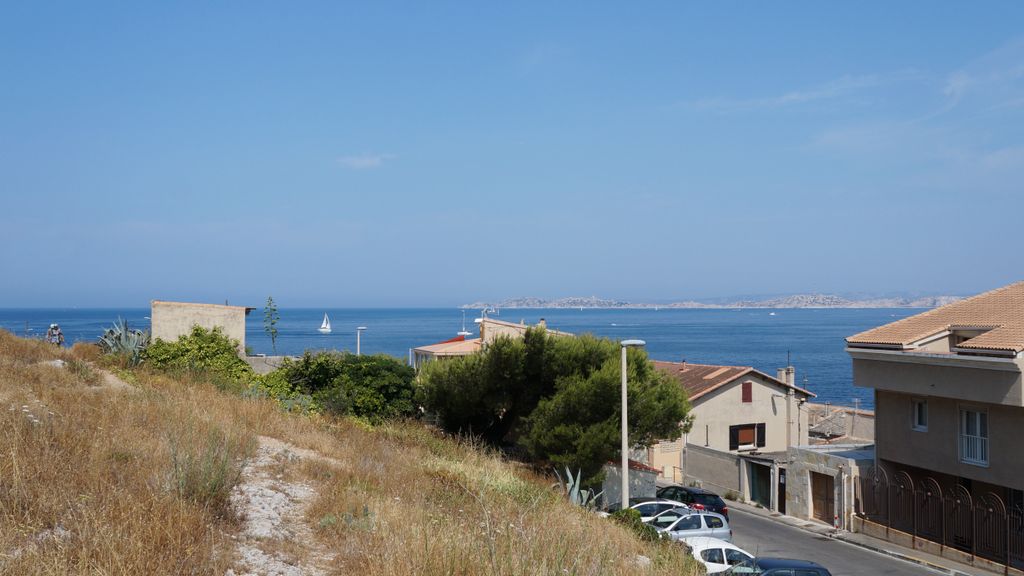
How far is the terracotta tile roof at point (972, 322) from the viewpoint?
26.1 m

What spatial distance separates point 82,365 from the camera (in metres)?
18.4

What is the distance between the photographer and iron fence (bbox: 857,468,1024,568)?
23609 mm

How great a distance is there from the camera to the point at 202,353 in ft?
92.8

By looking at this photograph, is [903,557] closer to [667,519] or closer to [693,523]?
[693,523]

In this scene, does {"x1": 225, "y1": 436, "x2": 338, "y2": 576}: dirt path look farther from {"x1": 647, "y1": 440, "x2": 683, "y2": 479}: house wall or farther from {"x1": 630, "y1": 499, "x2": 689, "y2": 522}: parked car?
{"x1": 647, "y1": 440, "x2": 683, "y2": 479}: house wall

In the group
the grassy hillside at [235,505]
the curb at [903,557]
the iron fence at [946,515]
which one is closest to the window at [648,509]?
the curb at [903,557]

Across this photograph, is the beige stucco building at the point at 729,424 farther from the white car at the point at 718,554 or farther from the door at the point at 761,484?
the white car at the point at 718,554

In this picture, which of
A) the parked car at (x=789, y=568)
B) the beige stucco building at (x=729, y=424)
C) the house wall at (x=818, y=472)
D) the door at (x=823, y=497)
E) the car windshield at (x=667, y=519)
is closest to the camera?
the parked car at (x=789, y=568)

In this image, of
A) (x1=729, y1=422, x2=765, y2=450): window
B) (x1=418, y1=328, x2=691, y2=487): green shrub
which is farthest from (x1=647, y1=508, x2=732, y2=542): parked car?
(x1=729, y1=422, x2=765, y2=450): window

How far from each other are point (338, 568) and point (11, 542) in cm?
244

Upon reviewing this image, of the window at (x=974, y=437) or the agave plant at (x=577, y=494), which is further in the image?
the window at (x=974, y=437)

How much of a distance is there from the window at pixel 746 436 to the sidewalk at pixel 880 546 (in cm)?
918

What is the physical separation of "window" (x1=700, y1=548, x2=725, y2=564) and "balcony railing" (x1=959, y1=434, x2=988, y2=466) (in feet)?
47.3

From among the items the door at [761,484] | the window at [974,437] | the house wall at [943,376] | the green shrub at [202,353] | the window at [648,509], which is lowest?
the door at [761,484]
